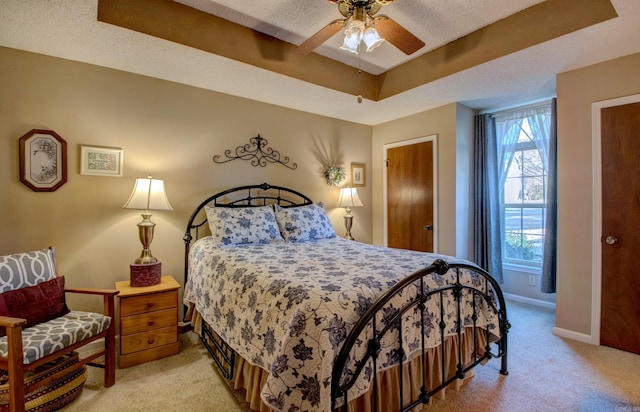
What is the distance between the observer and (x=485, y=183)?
150 inches

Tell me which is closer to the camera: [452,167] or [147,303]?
[147,303]

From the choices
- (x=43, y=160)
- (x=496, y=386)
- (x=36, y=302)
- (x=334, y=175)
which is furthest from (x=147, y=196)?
(x=496, y=386)

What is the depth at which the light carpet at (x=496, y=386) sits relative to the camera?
1834 mm

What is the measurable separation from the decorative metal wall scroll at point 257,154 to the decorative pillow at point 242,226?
69cm

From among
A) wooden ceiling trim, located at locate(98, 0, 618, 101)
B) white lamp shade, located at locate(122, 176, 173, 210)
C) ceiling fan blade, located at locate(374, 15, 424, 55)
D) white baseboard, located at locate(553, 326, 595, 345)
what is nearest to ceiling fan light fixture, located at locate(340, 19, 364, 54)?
ceiling fan blade, located at locate(374, 15, 424, 55)

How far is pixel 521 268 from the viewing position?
378 cm

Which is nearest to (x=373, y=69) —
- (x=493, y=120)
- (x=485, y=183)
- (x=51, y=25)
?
(x=493, y=120)

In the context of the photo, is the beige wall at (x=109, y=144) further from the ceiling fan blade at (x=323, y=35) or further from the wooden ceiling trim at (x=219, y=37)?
the ceiling fan blade at (x=323, y=35)

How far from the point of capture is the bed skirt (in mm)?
1495

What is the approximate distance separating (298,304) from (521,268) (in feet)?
11.8

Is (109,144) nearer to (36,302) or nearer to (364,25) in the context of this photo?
(36,302)

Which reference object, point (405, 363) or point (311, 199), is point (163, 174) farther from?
point (405, 363)

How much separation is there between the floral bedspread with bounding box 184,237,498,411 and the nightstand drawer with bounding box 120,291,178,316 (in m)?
0.21

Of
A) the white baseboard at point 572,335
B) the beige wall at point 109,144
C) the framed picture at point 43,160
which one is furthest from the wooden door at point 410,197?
the framed picture at point 43,160
